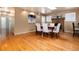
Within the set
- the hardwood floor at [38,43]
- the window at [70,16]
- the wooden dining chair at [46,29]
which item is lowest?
the hardwood floor at [38,43]

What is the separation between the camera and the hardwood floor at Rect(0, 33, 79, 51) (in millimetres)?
2906

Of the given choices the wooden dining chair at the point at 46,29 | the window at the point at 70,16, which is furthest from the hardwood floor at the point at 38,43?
the window at the point at 70,16

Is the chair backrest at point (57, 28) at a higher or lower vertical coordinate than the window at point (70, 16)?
lower

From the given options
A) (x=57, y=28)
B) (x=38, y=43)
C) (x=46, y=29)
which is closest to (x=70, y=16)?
(x=57, y=28)

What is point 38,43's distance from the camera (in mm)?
3016

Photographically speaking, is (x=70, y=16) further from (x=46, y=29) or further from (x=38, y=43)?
(x=38, y=43)

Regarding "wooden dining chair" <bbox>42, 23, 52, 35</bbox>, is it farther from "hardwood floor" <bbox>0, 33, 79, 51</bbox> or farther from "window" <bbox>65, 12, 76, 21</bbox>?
"window" <bbox>65, 12, 76, 21</bbox>

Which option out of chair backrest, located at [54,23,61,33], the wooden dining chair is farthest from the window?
the wooden dining chair

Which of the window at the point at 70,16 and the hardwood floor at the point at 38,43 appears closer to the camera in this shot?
the hardwood floor at the point at 38,43

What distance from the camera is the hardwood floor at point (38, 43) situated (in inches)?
114

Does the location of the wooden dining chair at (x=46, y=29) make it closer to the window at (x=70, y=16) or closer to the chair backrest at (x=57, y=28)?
the chair backrest at (x=57, y=28)
